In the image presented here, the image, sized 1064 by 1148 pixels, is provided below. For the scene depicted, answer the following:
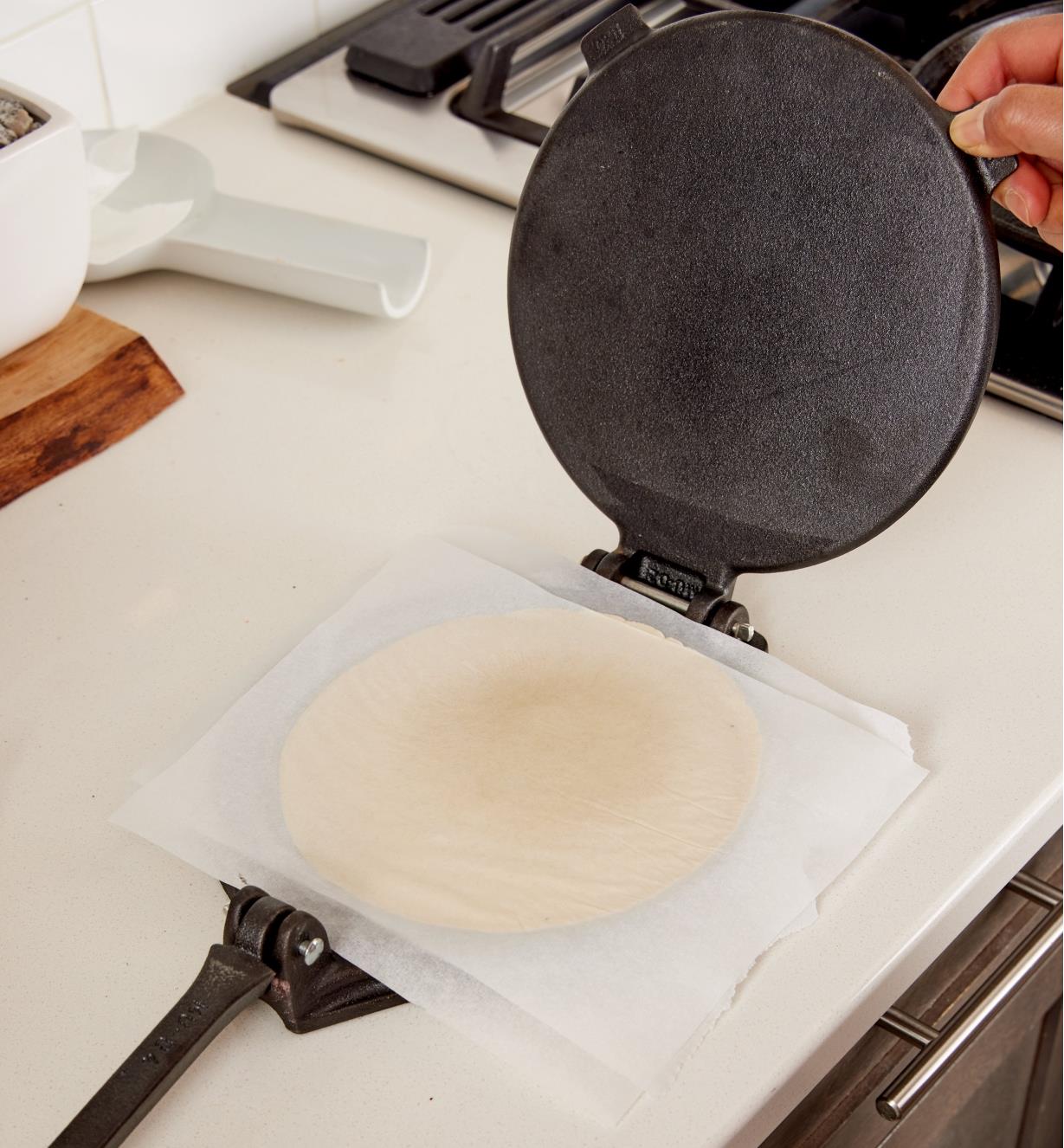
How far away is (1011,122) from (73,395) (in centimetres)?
55

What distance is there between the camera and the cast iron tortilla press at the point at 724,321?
535 mm

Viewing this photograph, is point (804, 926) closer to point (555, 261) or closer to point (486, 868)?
point (486, 868)

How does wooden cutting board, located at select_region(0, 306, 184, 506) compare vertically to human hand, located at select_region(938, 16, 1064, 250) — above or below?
below

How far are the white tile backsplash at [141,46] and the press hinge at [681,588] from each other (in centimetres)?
60

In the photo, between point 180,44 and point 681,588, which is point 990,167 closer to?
point 681,588

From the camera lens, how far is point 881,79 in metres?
0.54

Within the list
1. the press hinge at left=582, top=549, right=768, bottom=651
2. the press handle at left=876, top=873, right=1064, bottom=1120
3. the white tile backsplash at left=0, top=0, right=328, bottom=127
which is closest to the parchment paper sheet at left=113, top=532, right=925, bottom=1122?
the press hinge at left=582, top=549, right=768, bottom=651

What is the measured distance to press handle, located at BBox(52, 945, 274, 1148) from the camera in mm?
471

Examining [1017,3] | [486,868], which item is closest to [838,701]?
[486,868]

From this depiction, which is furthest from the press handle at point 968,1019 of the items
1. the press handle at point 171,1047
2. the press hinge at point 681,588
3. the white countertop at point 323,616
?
the press handle at point 171,1047

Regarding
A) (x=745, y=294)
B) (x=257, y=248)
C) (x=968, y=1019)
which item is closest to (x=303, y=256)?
(x=257, y=248)

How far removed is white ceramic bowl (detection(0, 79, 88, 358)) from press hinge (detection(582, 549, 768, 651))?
1.20 feet

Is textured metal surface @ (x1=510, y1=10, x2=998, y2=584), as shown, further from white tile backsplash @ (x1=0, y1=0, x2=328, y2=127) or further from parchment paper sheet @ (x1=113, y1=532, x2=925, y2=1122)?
white tile backsplash @ (x1=0, y1=0, x2=328, y2=127)

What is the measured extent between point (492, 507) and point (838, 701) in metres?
0.25
